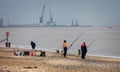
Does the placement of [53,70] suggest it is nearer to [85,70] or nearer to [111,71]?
[85,70]

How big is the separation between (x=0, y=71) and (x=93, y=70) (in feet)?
18.4

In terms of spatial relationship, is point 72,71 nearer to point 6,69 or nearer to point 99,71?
point 99,71

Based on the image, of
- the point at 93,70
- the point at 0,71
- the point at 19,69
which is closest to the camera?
the point at 0,71

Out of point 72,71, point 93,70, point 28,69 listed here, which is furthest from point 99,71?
point 28,69

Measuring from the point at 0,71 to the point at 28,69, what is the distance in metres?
1.80

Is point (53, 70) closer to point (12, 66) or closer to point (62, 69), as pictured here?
point (62, 69)

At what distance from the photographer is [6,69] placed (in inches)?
641

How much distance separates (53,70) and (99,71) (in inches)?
110

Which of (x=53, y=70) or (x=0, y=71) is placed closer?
(x=0, y=71)

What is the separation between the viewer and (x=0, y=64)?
59.1 ft

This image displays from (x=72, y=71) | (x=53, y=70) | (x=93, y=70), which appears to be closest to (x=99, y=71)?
(x=93, y=70)

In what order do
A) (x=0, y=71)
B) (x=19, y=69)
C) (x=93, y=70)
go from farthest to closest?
1. (x=93, y=70)
2. (x=19, y=69)
3. (x=0, y=71)

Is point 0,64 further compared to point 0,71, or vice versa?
point 0,64

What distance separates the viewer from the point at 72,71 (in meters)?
16.8
